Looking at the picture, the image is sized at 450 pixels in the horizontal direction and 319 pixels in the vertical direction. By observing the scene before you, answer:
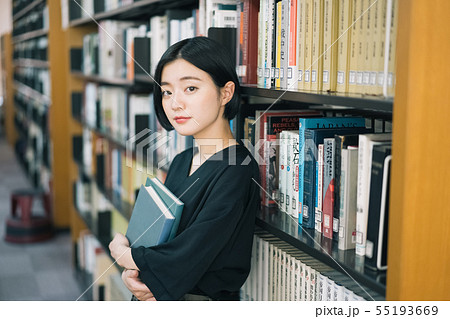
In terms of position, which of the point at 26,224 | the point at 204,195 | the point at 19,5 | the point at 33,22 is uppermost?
the point at 19,5

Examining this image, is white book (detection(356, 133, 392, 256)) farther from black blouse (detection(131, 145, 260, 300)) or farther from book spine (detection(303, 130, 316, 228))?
black blouse (detection(131, 145, 260, 300))

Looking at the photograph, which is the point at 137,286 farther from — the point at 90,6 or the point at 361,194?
the point at 90,6

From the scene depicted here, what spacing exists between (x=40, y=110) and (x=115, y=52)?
112 inches

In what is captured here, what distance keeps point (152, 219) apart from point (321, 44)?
0.59 m

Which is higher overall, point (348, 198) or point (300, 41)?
point (300, 41)

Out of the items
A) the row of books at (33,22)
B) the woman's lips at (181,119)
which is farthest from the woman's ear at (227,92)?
the row of books at (33,22)

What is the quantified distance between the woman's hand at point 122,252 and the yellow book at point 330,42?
609 millimetres

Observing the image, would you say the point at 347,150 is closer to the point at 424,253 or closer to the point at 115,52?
the point at 424,253

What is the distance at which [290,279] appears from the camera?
1330mm

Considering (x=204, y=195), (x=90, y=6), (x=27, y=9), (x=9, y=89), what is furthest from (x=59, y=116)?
(x=9, y=89)

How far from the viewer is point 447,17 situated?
87 centimetres

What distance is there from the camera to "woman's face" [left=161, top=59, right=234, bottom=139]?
1283 millimetres

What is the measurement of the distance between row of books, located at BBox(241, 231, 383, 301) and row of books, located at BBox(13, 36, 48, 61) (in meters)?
3.76

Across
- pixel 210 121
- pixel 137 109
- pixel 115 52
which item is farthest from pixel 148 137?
pixel 210 121
